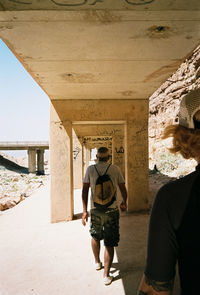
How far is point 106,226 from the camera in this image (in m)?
2.86

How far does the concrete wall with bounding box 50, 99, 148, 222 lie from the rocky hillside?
7659mm

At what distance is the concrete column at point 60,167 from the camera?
5473 mm

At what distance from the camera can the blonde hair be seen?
1040mm

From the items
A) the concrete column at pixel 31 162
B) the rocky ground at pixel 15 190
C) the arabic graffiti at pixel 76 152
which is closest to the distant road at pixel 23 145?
the concrete column at pixel 31 162

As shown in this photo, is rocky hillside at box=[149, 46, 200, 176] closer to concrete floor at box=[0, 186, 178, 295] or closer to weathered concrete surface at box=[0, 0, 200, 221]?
weathered concrete surface at box=[0, 0, 200, 221]

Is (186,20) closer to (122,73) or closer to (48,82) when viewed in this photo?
(122,73)

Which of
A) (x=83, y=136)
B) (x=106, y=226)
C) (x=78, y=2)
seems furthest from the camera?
(x=83, y=136)

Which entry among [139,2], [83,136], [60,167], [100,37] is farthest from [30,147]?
[139,2]

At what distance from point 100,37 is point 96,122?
11.5 feet

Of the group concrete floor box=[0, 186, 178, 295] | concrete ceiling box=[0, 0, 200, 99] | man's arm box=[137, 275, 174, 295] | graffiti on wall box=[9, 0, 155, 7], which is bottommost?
concrete floor box=[0, 186, 178, 295]

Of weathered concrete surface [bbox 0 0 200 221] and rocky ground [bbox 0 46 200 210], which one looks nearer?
weathered concrete surface [bbox 0 0 200 221]

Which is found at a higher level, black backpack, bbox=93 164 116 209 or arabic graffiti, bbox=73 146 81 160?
arabic graffiti, bbox=73 146 81 160

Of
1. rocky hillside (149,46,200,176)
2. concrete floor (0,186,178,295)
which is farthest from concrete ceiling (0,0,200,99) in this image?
rocky hillside (149,46,200,176)

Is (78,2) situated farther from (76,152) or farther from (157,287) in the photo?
(76,152)
